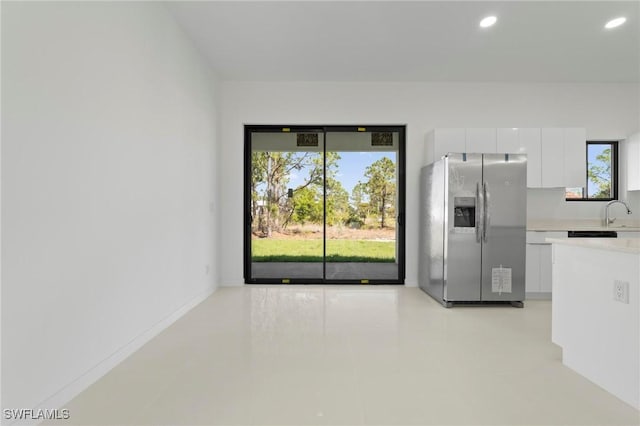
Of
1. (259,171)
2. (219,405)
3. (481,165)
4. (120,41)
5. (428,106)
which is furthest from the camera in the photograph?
(259,171)

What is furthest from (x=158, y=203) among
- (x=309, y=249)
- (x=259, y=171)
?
(x=309, y=249)

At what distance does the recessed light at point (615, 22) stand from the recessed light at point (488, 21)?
3.89 ft

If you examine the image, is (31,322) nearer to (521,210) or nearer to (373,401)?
(373,401)

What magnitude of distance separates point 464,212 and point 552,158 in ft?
5.55

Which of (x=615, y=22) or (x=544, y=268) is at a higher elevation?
(x=615, y=22)

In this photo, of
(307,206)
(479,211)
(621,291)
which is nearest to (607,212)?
(479,211)

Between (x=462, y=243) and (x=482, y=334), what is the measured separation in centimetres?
117

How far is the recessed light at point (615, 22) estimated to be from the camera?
3250 mm

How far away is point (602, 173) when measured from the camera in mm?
4879

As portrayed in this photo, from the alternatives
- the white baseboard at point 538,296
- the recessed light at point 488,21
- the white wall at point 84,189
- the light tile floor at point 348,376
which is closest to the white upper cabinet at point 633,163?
the white baseboard at point 538,296

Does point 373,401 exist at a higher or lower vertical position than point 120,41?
lower

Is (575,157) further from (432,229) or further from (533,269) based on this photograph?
(432,229)

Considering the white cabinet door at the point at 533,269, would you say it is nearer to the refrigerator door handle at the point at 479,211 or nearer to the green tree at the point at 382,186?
the refrigerator door handle at the point at 479,211

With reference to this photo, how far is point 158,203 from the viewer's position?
9.62ft
